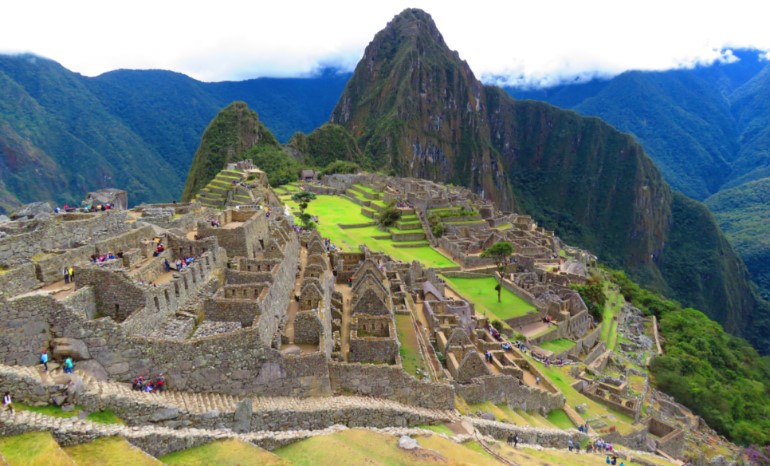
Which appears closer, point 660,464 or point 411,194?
point 660,464

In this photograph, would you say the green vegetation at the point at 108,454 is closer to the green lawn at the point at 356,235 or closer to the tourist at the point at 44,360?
the tourist at the point at 44,360

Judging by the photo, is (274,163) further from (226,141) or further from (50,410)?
(50,410)

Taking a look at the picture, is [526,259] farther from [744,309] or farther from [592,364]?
[744,309]

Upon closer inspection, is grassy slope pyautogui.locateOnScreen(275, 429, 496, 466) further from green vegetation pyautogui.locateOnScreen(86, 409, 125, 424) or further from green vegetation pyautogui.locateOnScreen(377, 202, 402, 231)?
green vegetation pyautogui.locateOnScreen(377, 202, 402, 231)

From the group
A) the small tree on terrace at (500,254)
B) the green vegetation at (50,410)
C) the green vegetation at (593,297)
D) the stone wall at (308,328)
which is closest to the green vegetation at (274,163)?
the small tree on terrace at (500,254)

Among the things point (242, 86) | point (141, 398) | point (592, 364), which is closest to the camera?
point (141, 398)

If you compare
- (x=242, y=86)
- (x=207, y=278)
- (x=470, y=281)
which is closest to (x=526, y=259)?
(x=470, y=281)

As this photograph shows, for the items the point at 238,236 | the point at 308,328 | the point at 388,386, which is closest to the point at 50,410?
the point at 308,328
